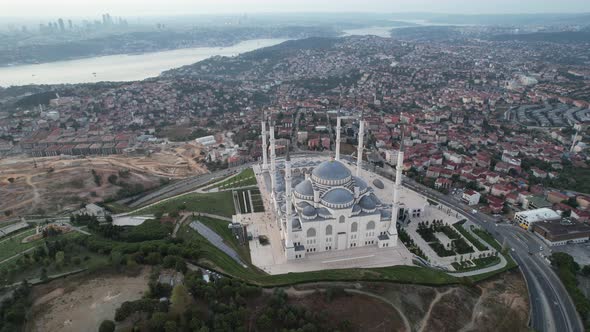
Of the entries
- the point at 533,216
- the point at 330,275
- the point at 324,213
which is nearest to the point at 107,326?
the point at 330,275

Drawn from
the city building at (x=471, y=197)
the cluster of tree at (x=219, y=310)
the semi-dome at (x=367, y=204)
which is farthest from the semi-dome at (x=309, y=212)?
the city building at (x=471, y=197)

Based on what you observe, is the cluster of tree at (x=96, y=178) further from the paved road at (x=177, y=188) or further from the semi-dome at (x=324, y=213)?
the semi-dome at (x=324, y=213)

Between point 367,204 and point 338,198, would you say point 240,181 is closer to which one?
point 338,198

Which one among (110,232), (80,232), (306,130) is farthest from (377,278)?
(306,130)

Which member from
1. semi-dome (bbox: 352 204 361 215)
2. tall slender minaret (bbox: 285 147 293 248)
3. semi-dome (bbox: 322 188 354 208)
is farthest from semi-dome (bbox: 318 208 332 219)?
tall slender minaret (bbox: 285 147 293 248)

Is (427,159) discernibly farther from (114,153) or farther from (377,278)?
(114,153)

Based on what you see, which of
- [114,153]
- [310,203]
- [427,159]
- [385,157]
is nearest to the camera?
[310,203]

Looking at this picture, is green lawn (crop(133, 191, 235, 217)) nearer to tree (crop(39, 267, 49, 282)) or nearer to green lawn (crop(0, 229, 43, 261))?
green lawn (crop(0, 229, 43, 261))
